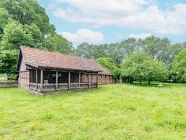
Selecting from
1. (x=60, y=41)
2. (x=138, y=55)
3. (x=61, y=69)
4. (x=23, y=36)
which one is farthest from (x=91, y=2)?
(x=60, y=41)

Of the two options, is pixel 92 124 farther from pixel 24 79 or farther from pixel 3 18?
pixel 3 18

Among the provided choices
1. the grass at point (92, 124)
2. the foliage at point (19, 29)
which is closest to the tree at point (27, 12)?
the foliage at point (19, 29)

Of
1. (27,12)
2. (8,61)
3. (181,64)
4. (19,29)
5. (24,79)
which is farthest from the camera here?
(181,64)

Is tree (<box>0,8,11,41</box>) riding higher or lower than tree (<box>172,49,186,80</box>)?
higher

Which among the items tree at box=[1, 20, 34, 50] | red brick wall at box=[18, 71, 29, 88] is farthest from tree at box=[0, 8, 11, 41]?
red brick wall at box=[18, 71, 29, 88]

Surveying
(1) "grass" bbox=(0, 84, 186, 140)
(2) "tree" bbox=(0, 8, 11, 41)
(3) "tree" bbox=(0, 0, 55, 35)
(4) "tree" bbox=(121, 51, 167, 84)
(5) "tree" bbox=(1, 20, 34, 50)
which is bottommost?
(1) "grass" bbox=(0, 84, 186, 140)

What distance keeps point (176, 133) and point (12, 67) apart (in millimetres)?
20033

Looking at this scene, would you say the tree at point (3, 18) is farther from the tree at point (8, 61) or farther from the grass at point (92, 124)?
the grass at point (92, 124)

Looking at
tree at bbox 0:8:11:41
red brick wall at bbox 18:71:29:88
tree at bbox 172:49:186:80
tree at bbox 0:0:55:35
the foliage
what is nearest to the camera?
red brick wall at bbox 18:71:29:88

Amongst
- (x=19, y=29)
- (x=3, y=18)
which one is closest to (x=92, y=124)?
(x=19, y=29)

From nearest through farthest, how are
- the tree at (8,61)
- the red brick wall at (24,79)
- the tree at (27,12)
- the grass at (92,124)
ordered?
the grass at (92,124) < the red brick wall at (24,79) < the tree at (8,61) < the tree at (27,12)

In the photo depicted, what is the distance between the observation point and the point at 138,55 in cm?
2925

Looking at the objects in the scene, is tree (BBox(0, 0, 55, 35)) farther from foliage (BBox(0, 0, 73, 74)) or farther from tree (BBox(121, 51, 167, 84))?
tree (BBox(121, 51, 167, 84))

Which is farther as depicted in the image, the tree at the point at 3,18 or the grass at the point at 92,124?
the tree at the point at 3,18
